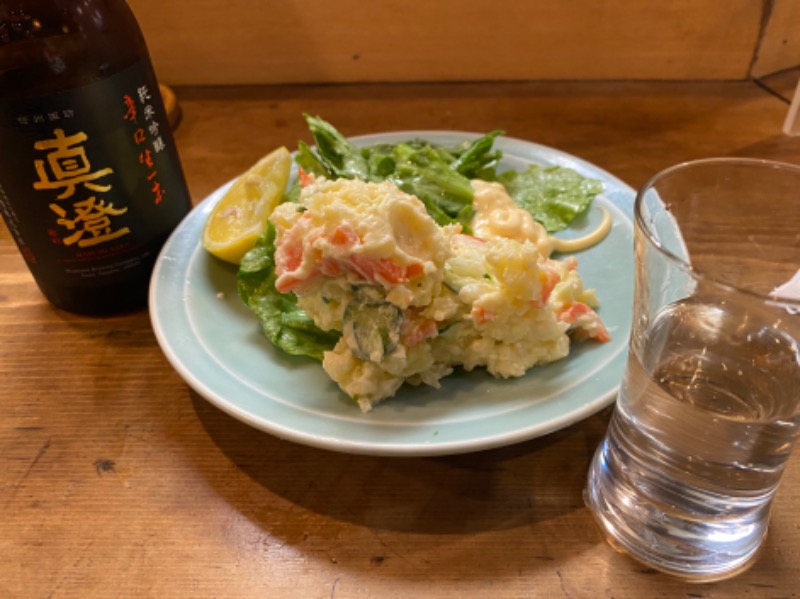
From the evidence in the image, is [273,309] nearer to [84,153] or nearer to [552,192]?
[84,153]

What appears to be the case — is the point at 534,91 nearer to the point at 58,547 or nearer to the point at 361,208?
the point at 361,208

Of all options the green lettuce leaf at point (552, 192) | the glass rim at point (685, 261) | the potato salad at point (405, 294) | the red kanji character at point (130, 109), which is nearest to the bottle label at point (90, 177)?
the red kanji character at point (130, 109)

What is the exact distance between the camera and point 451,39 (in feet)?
5.92

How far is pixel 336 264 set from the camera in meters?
0.74

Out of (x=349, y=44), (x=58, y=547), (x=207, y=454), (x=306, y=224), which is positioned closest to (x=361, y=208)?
(x=306, y=224)

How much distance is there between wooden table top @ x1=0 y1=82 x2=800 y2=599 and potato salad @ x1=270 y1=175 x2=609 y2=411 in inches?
4.7

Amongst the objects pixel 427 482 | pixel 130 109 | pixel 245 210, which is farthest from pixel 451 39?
pixel 427 482

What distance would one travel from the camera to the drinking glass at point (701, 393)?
61cm

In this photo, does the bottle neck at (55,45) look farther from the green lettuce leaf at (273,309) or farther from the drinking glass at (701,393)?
the drinking glass at (701,393)

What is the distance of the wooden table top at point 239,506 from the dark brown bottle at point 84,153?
0.33 ft

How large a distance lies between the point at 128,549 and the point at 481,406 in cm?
43

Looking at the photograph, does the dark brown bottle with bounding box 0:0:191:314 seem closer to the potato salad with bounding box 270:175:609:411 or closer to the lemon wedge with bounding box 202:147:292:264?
the lemon wedge with bounding box 202:147:292:264

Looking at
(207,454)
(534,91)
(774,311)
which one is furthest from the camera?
(534,91)

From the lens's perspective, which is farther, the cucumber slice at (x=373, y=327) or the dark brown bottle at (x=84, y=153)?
the dark brown bottle at (x=84, y=153)
